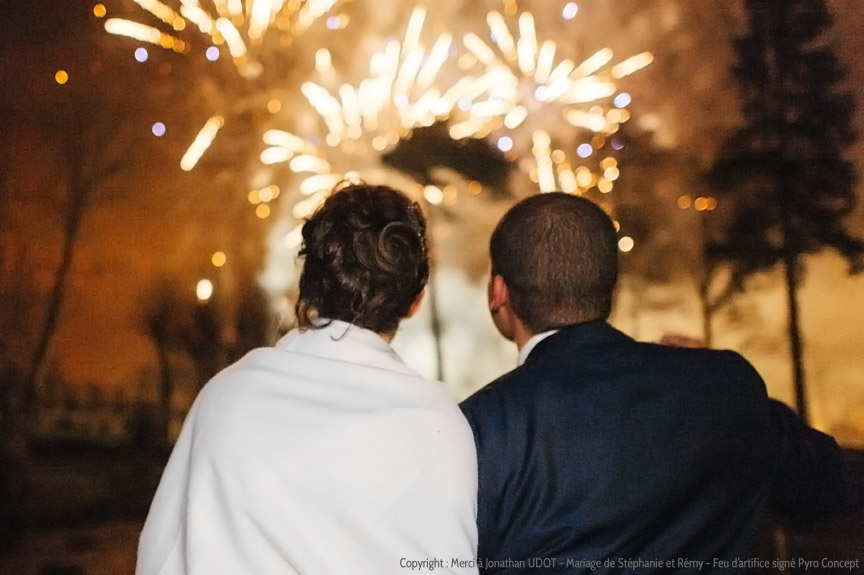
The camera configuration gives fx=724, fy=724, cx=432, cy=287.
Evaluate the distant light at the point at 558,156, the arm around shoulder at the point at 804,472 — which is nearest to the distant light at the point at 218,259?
the distant light at the point at 558,156

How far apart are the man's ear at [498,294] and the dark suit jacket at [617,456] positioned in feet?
0.50

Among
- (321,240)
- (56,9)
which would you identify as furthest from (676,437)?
(56,9)

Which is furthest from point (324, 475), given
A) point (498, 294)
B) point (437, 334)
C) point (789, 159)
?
point (789, 159)

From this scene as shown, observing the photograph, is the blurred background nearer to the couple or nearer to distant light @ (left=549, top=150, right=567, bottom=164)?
distant light @ (left=549, top=150, right=567, bottom=164)

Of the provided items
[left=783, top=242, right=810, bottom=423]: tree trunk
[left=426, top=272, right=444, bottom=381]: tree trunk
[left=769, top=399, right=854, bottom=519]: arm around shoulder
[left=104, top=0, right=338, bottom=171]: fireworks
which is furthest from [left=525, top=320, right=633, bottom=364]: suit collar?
[left=104, top=0, right=338, bottom=171]: fireworks

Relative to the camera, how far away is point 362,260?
1.18 meters

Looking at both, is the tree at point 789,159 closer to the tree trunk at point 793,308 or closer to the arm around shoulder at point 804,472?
the tree trunk at point 793,308

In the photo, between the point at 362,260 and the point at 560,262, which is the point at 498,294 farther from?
the point at 362,260

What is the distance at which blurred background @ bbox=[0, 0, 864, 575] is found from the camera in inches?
94.4

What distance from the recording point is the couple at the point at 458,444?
3.39 feet

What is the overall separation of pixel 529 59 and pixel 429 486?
195cm

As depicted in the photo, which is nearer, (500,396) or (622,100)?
(500,396)

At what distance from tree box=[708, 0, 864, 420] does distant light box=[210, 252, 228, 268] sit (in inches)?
66.1

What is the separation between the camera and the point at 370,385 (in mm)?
1071
